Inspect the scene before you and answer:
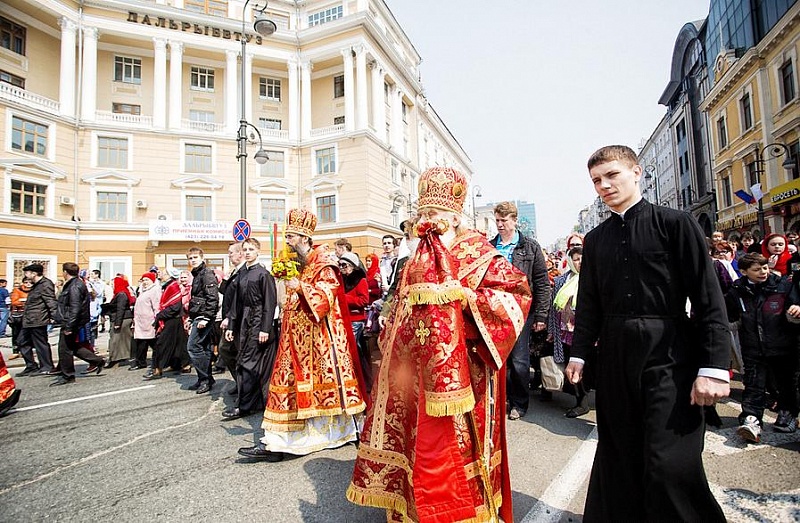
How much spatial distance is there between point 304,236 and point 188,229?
85.7ft

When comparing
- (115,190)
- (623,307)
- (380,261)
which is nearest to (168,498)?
(623,307)

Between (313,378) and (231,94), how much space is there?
31.1m

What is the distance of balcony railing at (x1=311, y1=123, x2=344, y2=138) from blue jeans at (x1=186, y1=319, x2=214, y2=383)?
26044 mm

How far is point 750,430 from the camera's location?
379 cm

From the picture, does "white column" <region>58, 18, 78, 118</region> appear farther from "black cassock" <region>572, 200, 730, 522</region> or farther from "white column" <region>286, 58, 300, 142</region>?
"black cassock" <region>572, 200, 730, 522</region>

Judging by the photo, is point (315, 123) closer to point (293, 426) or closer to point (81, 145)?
point (81, 145)

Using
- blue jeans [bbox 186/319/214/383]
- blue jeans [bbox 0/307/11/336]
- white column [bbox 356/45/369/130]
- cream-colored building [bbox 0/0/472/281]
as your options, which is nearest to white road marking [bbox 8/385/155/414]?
blue jeans [bbox 186/319/214/383]

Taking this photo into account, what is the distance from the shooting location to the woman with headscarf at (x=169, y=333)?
786 cm

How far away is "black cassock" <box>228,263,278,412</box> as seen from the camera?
4.92m

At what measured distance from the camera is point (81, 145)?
25.7 metres

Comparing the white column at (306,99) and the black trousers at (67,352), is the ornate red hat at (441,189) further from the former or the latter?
the white column at (306,99)

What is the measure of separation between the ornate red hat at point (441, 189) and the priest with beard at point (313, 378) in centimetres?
176

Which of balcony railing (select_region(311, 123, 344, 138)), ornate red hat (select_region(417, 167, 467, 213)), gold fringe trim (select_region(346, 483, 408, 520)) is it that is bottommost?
gold fringe trim (select_region(346, 483, 408, 520))

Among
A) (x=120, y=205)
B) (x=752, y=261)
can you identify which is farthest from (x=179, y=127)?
(x=752, y=261)
